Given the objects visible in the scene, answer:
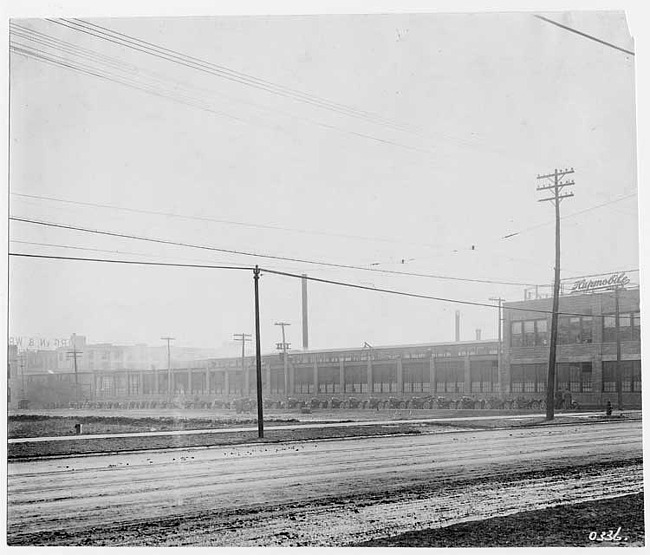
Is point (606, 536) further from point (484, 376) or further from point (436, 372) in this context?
point (436, 372)

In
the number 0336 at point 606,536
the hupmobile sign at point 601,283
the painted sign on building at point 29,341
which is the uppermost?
the hupmobile sign at point 601,283

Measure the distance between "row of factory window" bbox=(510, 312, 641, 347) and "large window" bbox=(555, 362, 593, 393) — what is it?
1493 mm

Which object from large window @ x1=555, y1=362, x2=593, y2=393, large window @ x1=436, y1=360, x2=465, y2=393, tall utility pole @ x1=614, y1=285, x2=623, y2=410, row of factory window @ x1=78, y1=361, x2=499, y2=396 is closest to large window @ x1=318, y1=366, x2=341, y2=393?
row of factory window @ x1=78, y1=361, x2=499, y2=396

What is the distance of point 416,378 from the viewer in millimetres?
61062

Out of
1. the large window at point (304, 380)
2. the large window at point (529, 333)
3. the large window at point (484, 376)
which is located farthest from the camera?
the large window at point (304, 380)

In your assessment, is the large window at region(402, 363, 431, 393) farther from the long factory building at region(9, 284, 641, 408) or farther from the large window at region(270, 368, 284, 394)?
the large window at region(270, 368, 284, 394)

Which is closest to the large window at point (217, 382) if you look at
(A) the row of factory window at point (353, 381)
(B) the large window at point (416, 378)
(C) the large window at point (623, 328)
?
(A) the row of factory window at point (353, 381)

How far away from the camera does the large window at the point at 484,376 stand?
2202 inches

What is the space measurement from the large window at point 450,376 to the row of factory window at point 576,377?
4487mm

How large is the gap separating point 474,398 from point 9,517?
45952 millimetres

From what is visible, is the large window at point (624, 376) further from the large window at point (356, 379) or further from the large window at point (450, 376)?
the large window at point (356, 379)

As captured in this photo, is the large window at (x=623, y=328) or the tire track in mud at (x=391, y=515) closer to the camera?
the tire track in mud at (x=391, y=515)

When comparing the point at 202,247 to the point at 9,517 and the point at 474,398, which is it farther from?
the point at 474,398

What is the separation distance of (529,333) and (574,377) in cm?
431
